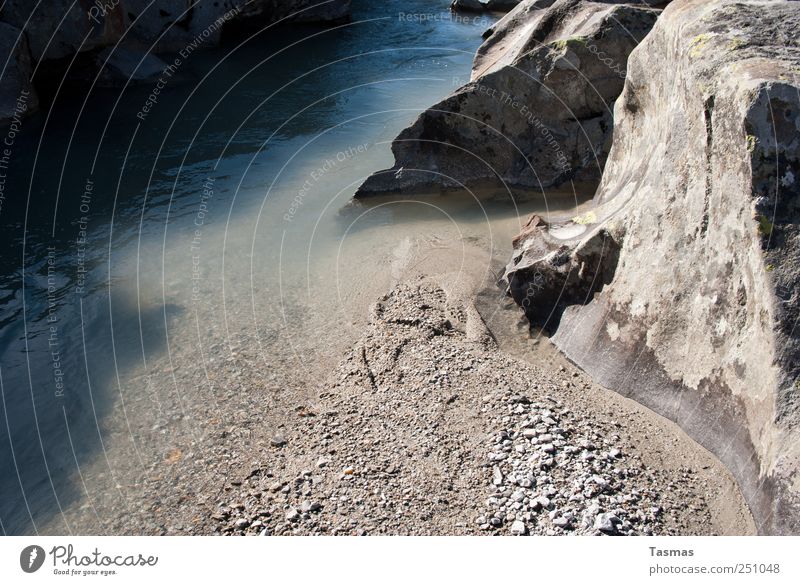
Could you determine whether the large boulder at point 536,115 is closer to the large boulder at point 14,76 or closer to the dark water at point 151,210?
the dark water at point 151,210

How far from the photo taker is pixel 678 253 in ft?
26.7

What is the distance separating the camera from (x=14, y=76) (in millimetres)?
19469

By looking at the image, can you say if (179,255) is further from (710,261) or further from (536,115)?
(710,261)

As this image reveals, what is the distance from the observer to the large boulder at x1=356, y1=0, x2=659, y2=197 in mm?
13523

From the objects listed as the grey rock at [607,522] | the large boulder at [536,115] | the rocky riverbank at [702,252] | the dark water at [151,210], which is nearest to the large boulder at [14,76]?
the dark water at [151,210]

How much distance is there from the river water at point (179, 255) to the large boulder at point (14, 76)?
1.77 feet

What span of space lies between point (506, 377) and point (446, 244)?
4.37 metres

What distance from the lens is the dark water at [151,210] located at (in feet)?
31.7

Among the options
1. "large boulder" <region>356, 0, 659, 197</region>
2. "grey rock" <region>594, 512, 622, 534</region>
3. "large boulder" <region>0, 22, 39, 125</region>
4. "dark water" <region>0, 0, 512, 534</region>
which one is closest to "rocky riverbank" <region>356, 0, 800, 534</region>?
"grey rock" <region>594, 512, 622, 534</region>

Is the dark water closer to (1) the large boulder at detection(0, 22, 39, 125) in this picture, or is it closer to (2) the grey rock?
(1) the large boulder at detection(0, 22, 39, 125)

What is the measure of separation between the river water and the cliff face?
149cm

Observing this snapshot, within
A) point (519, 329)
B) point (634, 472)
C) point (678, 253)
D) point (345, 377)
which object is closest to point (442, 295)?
point (519, 329)

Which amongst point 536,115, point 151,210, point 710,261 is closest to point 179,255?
point 151,210

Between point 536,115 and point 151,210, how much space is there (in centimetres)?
757
